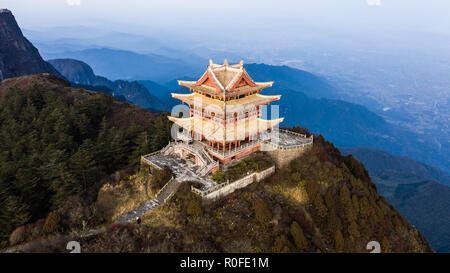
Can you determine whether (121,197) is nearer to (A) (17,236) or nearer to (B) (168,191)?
(B) (168,191)

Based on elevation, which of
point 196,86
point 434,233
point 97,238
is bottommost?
point 434,233

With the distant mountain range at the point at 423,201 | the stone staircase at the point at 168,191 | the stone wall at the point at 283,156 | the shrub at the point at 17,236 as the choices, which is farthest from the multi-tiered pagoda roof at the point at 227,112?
the distant mountain range at the point at 423,201

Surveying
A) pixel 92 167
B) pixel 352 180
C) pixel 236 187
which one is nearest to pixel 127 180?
pixel 92 167

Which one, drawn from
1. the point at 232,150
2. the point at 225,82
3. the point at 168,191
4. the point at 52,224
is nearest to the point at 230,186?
the point at 232,150

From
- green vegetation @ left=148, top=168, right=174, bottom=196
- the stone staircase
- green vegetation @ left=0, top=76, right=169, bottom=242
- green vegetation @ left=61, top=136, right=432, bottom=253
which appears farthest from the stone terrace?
green vegetation @ left=0, top=76, right=169, bottom=242

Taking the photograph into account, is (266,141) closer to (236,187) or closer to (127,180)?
(236,187)

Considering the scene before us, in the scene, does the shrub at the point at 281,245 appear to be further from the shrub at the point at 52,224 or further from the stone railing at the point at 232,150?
the shrub at the point at 52,224
